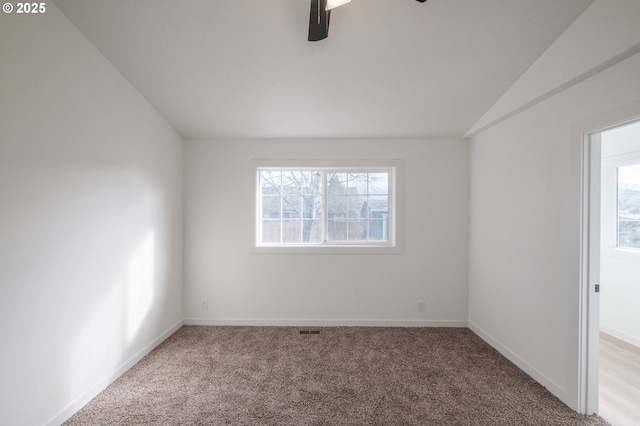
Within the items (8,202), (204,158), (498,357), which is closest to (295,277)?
(204,158)

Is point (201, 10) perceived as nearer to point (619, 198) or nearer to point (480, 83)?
point (480, 83)

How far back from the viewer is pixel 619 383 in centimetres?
209

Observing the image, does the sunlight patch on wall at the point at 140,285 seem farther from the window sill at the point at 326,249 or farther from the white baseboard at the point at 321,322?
the window sill at the point at 326,249

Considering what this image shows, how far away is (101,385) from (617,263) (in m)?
5.13

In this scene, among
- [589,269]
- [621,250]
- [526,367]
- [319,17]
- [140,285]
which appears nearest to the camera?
[319,17]

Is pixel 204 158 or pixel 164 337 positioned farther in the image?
pixel 204 158

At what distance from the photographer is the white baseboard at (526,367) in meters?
1.91

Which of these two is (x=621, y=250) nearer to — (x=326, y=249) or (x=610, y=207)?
(x=610, y=207)

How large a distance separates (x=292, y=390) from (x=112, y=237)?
6.17ft

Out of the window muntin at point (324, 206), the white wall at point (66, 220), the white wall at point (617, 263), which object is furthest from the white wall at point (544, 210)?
the white wall at point (66, 220)

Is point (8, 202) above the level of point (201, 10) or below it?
below

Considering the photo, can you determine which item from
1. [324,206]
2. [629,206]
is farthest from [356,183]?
[629,206]

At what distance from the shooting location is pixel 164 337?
283 cm

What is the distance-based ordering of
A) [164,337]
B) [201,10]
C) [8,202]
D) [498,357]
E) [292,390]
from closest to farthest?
[8,202] < [201,10] < [292,390] < [498,357] < [164,337]
